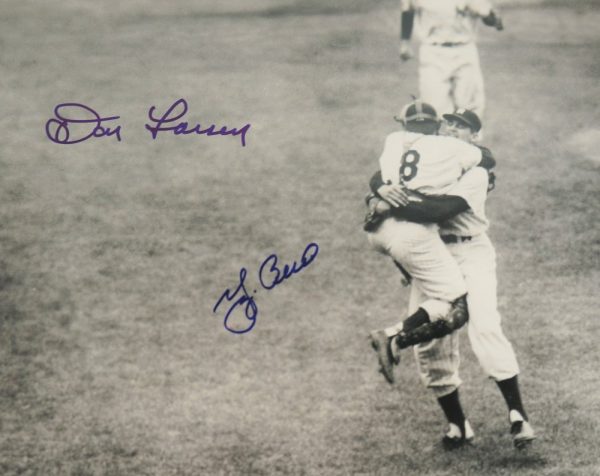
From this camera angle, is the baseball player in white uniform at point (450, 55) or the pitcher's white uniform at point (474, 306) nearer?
the pitcher's white uniform at point (474, 306)

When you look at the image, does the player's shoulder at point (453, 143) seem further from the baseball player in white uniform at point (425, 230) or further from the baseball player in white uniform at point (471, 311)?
the baseball player in white uniform at point (471, 311)

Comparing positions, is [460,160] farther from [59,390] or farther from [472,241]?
[59,390]

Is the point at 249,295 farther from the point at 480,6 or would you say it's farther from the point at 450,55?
the point at 480,6

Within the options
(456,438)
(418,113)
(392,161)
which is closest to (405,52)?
(418,113)

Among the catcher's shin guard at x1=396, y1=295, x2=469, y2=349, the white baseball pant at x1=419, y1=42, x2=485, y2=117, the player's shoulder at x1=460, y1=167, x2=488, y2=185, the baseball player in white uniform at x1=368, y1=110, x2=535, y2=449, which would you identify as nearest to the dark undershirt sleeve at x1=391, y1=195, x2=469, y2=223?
the baseball player in white uniform at x1=368, y1=110, x2=535, y2=449

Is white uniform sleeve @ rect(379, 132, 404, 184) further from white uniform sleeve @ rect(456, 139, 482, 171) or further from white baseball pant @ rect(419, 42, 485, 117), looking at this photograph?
white baseball pant @ rect(419, 42, 485, 117)

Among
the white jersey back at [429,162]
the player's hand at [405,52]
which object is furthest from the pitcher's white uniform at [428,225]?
the player's hand at [405,52]
